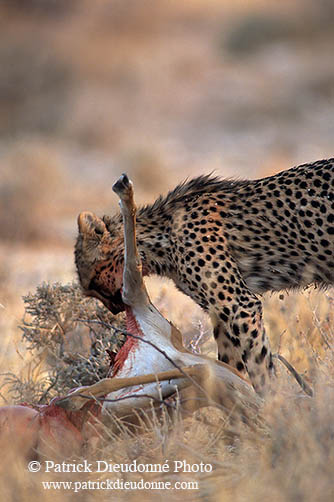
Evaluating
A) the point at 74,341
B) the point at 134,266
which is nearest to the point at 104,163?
the point at 74,341

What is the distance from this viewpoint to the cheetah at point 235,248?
398cm

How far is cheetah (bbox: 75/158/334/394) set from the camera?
398cm

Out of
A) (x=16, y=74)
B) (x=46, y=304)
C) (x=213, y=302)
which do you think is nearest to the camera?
(x=213, y=302)

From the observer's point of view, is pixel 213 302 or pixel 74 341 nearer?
pixel 213 302

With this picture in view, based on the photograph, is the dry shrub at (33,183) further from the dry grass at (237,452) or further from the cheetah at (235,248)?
the dry grass at (237,452)

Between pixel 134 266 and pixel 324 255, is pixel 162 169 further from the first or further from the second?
pixel 134 266

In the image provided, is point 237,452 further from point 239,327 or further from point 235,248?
point 235,248

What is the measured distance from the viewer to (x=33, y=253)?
31.2 feet

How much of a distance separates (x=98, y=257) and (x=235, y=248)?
0.83m

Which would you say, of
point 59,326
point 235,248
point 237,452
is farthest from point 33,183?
point 237,452

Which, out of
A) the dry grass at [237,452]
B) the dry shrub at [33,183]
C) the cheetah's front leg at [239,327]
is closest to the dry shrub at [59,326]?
the cheetah's front leg at [239,327]

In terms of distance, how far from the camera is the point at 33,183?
11367 millimetres

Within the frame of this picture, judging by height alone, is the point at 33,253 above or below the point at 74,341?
above

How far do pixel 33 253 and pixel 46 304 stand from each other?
4896 millimetres
